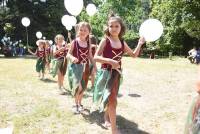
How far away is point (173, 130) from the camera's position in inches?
321

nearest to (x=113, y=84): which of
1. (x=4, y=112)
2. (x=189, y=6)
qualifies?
(x=4, y=112)

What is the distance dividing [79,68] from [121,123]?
5.04 ft

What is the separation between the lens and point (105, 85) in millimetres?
7359

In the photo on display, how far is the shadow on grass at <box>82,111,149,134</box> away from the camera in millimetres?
7982


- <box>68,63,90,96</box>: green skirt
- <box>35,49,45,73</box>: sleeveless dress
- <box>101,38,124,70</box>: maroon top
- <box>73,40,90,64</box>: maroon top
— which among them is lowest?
<box>35,49,45,73</box>: sleeveless dress

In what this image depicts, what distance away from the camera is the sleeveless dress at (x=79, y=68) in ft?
29.8

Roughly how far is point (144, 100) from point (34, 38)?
134 feet

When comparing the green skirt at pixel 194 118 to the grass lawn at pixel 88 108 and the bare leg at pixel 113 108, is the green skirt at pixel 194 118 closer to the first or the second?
the bare leg at pixel 113 108

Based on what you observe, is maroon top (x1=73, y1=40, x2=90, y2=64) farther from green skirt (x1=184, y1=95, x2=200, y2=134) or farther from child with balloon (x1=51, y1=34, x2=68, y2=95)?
green skirt (x1=184, y1=95, x2=200, y2=134)

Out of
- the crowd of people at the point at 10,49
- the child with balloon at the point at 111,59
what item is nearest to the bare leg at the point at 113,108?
the child with balloon at the point at 111,59

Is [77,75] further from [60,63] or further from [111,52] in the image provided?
[60,63]

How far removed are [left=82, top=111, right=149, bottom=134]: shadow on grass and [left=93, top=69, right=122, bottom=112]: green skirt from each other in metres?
0.88

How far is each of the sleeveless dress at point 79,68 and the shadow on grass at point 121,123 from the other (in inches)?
Answer: 24.8

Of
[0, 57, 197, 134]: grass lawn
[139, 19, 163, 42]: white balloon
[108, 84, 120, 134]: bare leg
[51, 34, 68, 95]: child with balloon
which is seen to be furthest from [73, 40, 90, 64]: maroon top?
[51, 34, 68, 95]: child with balloon
